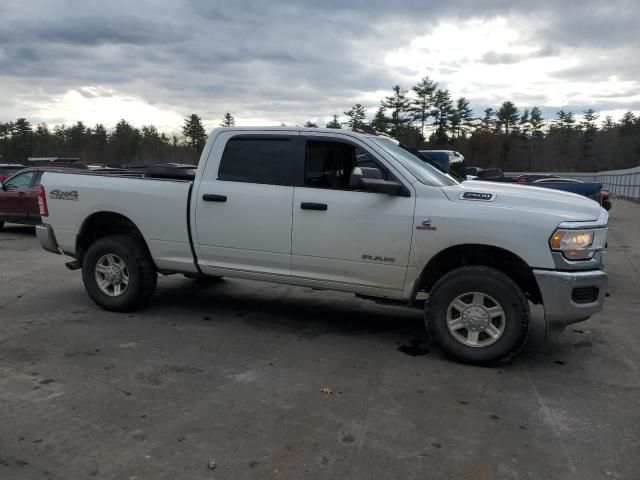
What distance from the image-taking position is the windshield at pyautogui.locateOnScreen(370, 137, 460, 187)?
193 inches

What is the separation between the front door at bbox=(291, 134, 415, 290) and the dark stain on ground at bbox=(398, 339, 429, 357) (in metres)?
0.61

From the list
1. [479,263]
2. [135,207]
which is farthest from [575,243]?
[135,207]

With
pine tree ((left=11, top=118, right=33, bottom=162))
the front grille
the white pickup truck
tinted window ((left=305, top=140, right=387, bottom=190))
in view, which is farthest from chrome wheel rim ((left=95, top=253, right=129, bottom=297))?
pine tree ((left=11, top=118, right=33, bottom=162))

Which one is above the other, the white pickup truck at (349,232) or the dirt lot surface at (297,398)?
the white pickup truck at (349,232)

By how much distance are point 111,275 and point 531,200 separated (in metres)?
4.44

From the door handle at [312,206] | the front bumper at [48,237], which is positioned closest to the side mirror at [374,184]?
the door handle at [312,206]

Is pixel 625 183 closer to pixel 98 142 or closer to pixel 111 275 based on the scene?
pixel 111 275

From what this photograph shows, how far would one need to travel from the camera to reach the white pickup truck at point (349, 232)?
4363 millimetres

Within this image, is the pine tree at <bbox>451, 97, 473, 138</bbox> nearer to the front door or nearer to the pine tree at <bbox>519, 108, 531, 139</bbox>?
the pine tree at <bbox>519, 108, 531, 139</bbox>

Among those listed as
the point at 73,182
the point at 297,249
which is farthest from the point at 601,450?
the point at 73,182

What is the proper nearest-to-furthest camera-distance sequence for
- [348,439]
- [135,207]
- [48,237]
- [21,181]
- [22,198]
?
[348,439], [135,207], [48,237], [22,198], [21,181]

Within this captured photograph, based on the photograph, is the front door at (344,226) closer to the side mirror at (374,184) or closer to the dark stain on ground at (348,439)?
the side mirror at (374,184)

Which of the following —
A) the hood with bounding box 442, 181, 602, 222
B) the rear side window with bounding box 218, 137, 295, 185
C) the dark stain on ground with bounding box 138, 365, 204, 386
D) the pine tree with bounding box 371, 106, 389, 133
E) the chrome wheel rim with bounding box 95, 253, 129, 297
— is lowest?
the dark stain on ground with bounding box 138, 365, 204, 386

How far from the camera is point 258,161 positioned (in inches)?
212
